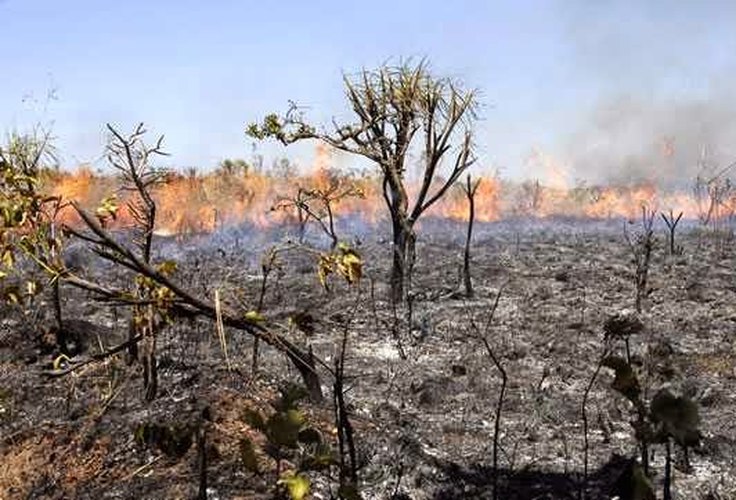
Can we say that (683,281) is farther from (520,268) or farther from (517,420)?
(517,420)

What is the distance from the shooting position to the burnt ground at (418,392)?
23.1ft

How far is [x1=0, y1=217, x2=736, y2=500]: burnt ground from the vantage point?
277 inches

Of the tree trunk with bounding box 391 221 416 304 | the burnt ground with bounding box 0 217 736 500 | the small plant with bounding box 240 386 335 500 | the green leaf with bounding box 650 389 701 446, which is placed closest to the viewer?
the green leaf with bounding box 650 389 701 446

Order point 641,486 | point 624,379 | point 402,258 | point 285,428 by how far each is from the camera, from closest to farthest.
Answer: point 641,486 < point 624,379 < point 285,428 < point 402,258

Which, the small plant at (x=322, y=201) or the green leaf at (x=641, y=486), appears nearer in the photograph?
the green leaf at (x=641, y=486)

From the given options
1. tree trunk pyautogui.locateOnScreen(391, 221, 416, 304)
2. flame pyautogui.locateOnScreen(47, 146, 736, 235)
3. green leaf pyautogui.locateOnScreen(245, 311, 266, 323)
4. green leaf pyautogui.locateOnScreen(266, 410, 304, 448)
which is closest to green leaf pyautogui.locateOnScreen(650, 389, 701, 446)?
green leaf pyautogui.locateOnScreen(266, 410, 304, 448)

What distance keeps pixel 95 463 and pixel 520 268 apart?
651 inches

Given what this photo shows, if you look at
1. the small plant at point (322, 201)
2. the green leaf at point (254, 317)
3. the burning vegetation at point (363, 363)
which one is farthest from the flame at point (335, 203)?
the green leaf at point (254, 317)

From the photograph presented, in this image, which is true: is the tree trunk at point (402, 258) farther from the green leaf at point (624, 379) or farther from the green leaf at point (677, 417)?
the green leaf at point (677, 417)

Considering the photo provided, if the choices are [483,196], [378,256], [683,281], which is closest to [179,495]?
[683,281]

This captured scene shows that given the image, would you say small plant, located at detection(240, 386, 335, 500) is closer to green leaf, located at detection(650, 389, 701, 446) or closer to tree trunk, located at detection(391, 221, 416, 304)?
green leaf, located at detection(650, 389, 701, 446)

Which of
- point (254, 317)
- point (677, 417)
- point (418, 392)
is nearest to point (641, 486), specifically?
point (677, 417)

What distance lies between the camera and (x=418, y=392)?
10602mm

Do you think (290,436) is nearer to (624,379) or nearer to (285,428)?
(285,428)
